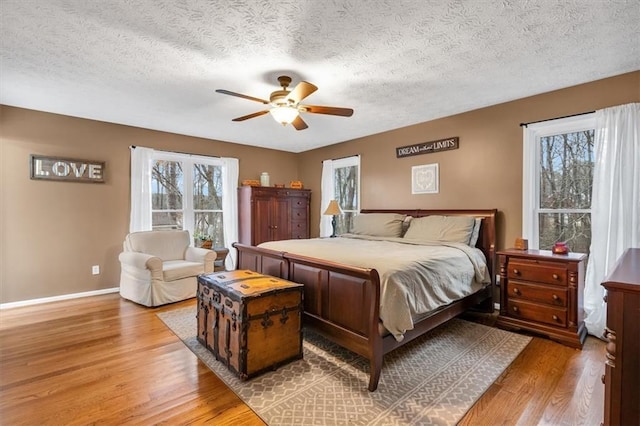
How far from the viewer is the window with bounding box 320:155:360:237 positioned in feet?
18.4

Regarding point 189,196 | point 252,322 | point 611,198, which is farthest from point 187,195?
point 611,198

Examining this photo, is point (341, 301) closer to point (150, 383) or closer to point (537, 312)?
point (150, 383)

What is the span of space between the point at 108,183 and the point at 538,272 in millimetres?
5485

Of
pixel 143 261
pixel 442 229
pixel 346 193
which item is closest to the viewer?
pixel 442 229

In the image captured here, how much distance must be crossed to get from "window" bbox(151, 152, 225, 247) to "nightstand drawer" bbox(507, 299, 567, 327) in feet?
14.5

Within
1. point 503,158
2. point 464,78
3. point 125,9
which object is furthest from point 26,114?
point 503,158

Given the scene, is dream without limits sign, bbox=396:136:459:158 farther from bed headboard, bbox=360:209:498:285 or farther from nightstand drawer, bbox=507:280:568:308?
nightstand drawer, bbox=507:280:568:308

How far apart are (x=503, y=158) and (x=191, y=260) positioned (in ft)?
14.4

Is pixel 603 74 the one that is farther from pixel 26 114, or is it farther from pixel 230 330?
pixel 26 114

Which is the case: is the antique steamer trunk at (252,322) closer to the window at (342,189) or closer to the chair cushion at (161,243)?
the chair cushion at (161,243)

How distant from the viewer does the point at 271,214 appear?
5621 millimetres

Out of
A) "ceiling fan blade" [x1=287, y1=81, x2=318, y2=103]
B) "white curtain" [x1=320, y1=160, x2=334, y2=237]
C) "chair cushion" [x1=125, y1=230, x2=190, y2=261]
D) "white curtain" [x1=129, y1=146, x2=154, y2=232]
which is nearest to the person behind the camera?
"ceiling fan blade" [x1=287, y1=81, x2=318, y2=103]

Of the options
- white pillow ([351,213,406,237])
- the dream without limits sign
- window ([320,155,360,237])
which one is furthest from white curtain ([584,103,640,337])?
window ([320,155,360,237])

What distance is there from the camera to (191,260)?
452 centimetres
